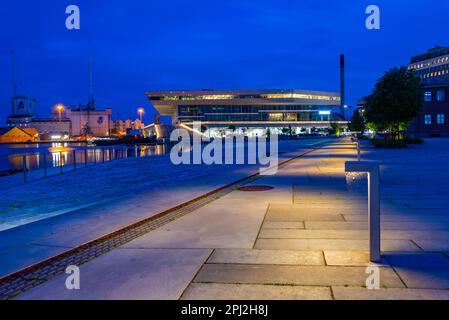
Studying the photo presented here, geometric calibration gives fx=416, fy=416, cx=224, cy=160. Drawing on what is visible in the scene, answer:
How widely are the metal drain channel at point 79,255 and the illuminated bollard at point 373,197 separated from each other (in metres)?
3.84

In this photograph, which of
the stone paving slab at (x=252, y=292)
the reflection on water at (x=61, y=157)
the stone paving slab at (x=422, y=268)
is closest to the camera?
the stone paving slab at (x=252, y=292)

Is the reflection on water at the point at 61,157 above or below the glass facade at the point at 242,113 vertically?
below

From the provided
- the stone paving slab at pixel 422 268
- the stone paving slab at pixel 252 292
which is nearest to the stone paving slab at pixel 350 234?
the stone paving slab at pixel 422 268

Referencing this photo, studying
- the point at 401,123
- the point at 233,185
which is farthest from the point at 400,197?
the point at 401,123

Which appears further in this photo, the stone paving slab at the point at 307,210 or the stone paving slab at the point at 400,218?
the stone paving slab at the point at 307,210

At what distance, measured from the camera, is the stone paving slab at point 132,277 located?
15.0ft

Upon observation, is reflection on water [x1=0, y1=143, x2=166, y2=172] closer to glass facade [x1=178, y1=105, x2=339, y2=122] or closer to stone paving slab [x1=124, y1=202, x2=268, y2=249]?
stone paving slab [x1=124, y1=202, x2=268, y2=249]

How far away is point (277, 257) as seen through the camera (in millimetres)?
5859

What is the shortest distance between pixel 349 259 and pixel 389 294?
126 cm

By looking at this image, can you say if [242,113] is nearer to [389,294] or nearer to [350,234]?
[350,234]

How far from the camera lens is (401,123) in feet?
143

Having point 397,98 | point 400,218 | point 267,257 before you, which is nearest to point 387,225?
point 400,218

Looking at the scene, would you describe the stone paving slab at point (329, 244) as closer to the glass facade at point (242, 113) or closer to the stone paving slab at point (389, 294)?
the stone paving slab at point (389, 294)
